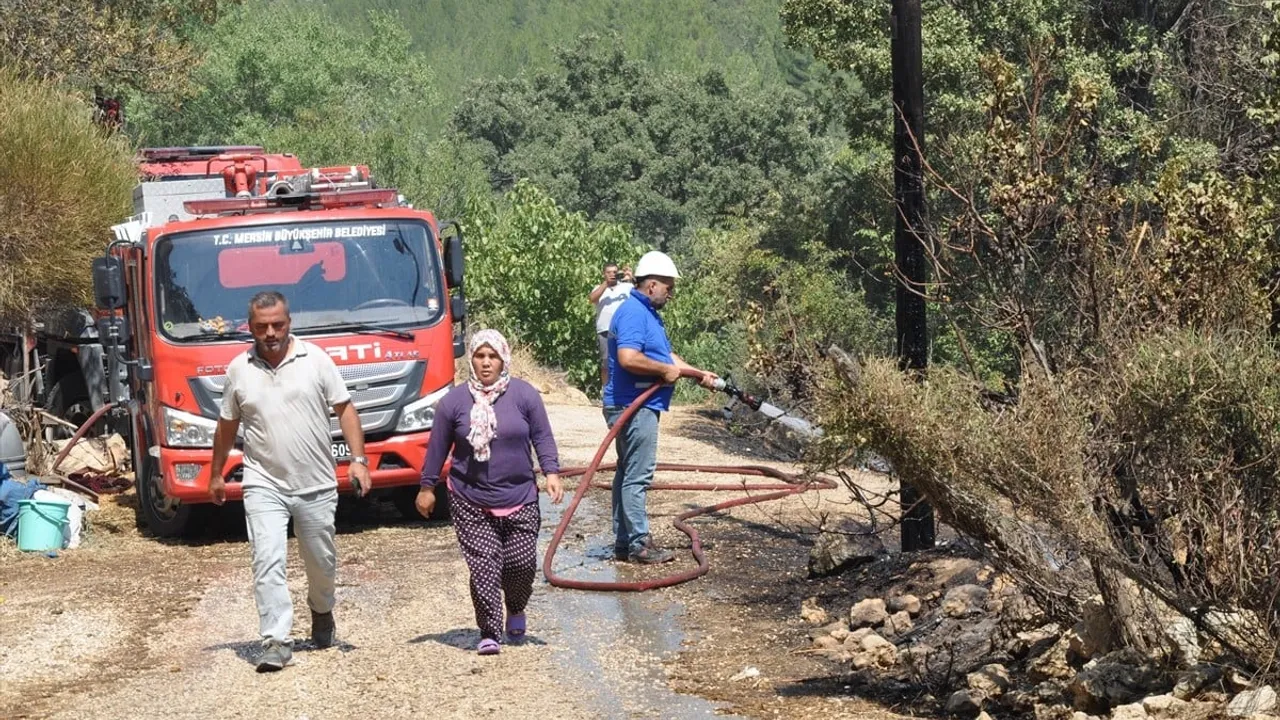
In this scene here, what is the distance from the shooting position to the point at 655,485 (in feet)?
44.8

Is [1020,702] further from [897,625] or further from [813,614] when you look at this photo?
[813,614]

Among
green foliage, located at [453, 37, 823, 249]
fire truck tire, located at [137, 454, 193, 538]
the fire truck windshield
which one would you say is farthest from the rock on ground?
green foliage, located at [453, 37, 823, 249]

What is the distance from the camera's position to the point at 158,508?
1244cm

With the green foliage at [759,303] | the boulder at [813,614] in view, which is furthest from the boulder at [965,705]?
the green foliage at [759,303]

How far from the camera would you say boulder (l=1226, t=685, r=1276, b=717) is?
581 cm

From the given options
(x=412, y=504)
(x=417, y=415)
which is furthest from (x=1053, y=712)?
(x=412, y=504)

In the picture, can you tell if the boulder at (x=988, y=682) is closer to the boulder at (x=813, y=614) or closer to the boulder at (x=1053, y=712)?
the boulder at (x=1053, y=712)

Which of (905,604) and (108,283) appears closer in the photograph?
(905,604)

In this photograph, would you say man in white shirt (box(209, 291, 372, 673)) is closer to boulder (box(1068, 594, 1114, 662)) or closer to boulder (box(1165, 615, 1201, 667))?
boulder (box(1068, 594, 1114, 662))

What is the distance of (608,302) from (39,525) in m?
5.01

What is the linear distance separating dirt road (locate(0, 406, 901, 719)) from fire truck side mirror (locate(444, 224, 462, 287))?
5.96 feet

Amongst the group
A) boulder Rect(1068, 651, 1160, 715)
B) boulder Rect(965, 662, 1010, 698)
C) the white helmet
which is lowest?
boulder Rect(965, 662, 1010, 698)

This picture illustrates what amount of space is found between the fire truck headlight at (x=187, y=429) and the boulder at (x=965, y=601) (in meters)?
5.47

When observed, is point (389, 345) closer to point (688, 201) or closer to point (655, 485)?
point (655, 485)
